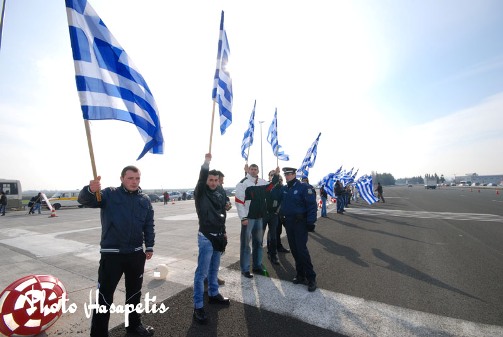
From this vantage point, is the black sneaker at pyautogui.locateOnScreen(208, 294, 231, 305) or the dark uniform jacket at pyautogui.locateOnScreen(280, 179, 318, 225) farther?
the dark uniform jacket at pyautogui.locateOnScreen(280, 179, 318, 225)

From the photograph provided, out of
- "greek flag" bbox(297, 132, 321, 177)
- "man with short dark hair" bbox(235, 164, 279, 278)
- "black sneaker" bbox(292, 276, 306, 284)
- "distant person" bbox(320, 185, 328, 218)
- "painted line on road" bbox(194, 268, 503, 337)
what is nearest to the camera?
"painted line on road" bbox(194, 268, 503, 337)

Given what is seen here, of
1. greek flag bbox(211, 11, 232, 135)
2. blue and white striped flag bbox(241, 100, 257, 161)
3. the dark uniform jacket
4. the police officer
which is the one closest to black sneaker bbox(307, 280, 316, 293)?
the police officer

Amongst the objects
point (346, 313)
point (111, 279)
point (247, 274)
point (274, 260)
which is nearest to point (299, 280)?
Result: point (247, 274)

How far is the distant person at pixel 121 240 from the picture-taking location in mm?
2895

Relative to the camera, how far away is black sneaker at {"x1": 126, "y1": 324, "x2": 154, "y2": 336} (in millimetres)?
3125

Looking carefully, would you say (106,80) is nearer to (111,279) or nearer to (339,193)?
(111,279)

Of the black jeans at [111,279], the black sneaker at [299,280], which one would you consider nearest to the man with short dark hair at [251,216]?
the black sneaker at [299,280]

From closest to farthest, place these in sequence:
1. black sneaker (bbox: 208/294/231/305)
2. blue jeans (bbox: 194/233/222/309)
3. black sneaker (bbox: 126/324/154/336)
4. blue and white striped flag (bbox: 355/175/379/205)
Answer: black sneaker (bbox: 126/324/154/336) → blue jeans (bbox: 194/233/222/309) → black sneaker (bbox: 208/294/231/305) → blue and white striped flag (bbox: 355/175/379/205)

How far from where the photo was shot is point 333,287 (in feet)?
15.1

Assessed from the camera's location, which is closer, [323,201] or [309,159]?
[309,159]

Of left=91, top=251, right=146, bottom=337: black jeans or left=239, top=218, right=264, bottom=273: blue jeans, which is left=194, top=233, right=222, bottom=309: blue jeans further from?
left=239, top=218, right=264, bottom=273: blue jeans

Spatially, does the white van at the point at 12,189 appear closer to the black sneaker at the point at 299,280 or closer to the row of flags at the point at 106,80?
the row of flags at the point at 106,80

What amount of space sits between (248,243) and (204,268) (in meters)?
1.67

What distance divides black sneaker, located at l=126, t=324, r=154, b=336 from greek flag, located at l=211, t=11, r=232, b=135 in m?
3.76
